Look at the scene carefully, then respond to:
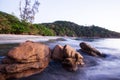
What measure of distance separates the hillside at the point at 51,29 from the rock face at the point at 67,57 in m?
28.2

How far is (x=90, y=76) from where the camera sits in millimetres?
12781

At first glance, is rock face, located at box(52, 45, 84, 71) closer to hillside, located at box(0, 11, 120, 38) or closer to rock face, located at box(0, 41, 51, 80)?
rock face, located at box(0, 41, 51, 80)

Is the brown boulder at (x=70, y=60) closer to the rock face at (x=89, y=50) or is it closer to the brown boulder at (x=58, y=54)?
the brown boulder at (x=58, y=54)

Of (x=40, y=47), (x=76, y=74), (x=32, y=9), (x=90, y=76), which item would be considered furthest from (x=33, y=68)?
(x=32, y=9)

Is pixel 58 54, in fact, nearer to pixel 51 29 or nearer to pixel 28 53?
→ pixel 28 53

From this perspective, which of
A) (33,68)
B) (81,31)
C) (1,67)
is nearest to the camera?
(1,67)

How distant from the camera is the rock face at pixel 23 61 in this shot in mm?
11320

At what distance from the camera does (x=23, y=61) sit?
39.2 feet

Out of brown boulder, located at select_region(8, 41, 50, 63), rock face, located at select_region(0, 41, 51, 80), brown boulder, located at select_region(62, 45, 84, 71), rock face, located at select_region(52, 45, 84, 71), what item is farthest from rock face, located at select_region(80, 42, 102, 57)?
rock face, located at select_region(0, 41, 51, 80)

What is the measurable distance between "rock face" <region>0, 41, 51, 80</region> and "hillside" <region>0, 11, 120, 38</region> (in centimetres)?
2973

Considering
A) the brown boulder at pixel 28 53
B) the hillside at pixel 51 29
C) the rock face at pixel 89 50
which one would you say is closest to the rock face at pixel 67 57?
the brown boulder at pixel 28 53

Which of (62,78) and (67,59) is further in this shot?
(67,59)

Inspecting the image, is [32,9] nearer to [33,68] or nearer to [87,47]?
[87,47]

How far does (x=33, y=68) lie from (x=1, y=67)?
187cm
